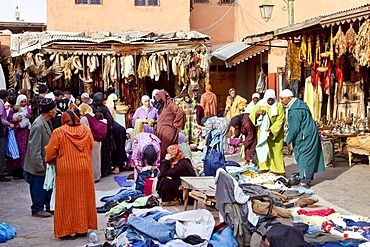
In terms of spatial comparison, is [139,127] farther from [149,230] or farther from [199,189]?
[149,230]

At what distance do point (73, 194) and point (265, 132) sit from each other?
479 cm

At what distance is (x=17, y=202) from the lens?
9.16 meters

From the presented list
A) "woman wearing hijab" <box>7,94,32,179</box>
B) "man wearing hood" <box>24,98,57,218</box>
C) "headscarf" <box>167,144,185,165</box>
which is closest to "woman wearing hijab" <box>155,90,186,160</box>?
"headscarf" <box>167,144,185,165</box>

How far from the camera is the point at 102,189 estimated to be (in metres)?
10.1

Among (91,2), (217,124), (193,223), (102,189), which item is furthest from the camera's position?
(91,2)

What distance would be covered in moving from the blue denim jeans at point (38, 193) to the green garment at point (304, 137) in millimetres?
4233

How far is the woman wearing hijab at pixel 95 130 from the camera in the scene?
34.6 ft

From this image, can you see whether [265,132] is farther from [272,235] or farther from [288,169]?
[272,235]

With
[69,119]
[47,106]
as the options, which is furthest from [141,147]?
[69,119]

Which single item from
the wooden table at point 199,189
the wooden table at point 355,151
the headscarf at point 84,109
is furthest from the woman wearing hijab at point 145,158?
the wooden table at point 355,151

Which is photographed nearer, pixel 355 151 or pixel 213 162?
pixel 213 162

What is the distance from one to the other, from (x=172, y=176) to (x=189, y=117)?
Result: 6.35 m

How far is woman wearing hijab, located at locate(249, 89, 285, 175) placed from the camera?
34.0ft

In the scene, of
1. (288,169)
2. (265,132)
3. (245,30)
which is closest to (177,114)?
(265,132)
